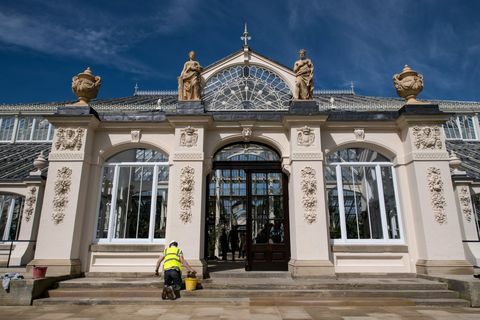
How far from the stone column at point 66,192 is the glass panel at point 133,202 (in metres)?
0.87

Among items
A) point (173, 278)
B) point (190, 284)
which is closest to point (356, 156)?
point (190, 284)

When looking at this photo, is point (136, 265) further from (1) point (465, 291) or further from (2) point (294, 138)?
(1) point (465, 291)

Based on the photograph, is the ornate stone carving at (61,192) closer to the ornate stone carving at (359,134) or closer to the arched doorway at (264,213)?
the arched doorway at (264,213)

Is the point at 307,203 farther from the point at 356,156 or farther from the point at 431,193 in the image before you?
the point at 431,193

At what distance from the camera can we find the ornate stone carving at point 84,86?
8844mm

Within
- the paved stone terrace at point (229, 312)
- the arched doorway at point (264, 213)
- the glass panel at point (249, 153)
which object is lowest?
the paved stone terrace at point (229, 312)

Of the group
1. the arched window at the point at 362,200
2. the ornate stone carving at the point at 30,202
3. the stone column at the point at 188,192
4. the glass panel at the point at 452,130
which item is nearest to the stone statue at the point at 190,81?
the stone column at the point at 188,192

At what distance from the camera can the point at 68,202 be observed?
795 centimetres

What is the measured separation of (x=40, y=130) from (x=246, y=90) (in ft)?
47.0

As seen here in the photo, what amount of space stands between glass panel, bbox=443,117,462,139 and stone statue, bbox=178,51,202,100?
19.1m

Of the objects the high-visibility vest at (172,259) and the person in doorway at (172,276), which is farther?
the high-visibility vest at (172,259)

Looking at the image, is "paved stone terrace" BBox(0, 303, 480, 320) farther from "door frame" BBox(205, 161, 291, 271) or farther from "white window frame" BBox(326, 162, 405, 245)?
"door frame" BBox(205, 161, 291, 271)

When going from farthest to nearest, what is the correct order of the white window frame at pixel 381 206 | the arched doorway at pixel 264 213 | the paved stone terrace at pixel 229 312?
1. the arched doorway at pixel 264 213
2. the white window frame at pixel 381 206
3. the paved stone terrace at pixel 229 312

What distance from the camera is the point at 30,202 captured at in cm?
1160
